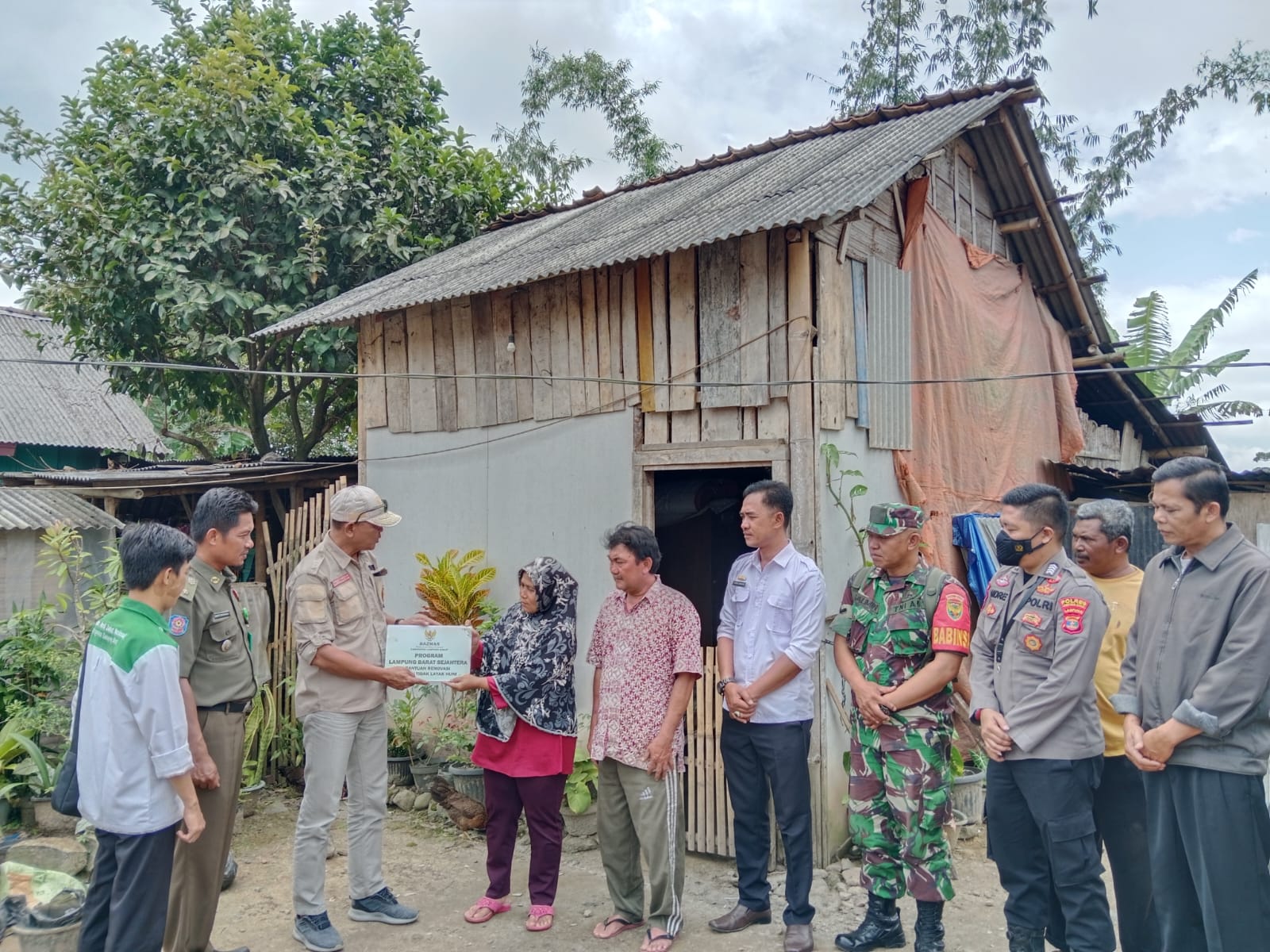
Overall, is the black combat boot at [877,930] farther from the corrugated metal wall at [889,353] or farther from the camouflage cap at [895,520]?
the corrugated metal wall at [889,353]

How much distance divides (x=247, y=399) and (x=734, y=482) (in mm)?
7497

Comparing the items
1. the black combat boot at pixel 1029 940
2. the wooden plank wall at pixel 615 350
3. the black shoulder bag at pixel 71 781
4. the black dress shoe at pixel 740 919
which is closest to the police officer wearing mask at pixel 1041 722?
the black combat boot at pixel 1029 940

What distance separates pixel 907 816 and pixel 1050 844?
1.97 ft

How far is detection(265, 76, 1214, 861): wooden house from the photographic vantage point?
5559mm

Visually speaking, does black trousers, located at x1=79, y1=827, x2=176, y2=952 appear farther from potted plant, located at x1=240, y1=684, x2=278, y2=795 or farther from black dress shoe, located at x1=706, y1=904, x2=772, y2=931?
potted plant, located at x1=240, y1=684, x2=278, y2=795

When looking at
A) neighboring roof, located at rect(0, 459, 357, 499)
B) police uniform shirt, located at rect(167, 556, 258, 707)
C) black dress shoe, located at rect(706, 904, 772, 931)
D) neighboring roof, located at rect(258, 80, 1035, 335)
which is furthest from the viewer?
neighboring roof, located at rect(0, 459, 357, 499)

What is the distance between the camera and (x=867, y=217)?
6.18 meters

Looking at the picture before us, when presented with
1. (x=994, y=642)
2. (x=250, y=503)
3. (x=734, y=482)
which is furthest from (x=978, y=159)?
(x=250, y=503)

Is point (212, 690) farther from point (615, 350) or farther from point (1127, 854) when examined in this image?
point (1127, 854)

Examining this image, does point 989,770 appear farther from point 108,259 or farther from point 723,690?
point 108,259

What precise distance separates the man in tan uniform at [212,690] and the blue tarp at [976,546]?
481cm

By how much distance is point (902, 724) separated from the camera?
4012 millimetres

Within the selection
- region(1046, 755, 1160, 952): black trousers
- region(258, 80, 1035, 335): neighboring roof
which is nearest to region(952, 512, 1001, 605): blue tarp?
region(258, 80, 1035, 335): neighboring roof

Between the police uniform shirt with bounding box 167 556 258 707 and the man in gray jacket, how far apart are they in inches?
138
